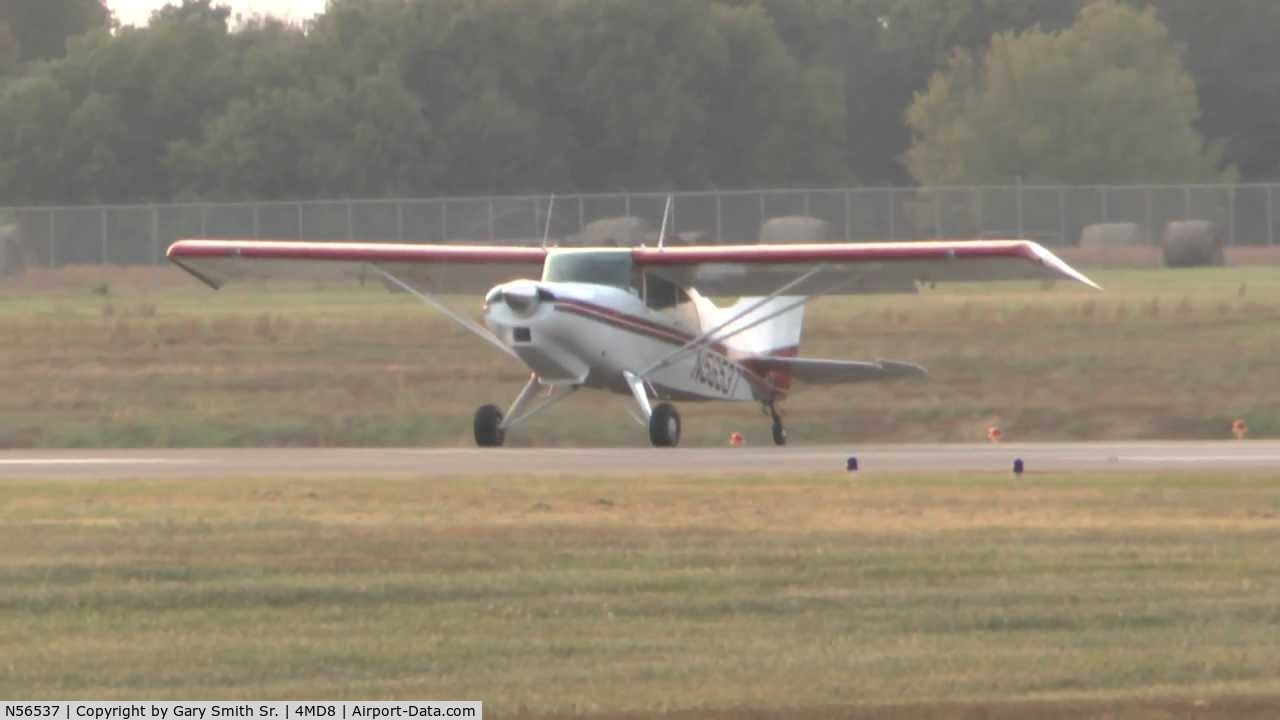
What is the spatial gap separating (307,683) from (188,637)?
119 cm

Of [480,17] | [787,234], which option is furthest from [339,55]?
[787,234]

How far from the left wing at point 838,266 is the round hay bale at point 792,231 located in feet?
106

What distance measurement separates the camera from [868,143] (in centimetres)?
8719

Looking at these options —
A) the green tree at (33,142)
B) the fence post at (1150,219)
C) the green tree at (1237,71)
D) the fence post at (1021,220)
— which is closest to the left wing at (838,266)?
the fence post at (1021,220)

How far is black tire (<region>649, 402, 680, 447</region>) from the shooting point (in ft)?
77.6

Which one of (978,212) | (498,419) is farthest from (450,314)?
(978,212)

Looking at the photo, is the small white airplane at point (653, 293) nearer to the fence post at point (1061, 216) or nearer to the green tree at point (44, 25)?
the fence post at point (1061, 216)

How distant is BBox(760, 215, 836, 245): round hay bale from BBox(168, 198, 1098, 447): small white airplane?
31.0 metres

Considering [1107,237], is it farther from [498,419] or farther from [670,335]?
[498,419]

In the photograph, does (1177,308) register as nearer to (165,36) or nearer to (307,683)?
(307,683)

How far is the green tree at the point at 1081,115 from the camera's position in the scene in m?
74.8

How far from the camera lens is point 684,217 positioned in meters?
62.8

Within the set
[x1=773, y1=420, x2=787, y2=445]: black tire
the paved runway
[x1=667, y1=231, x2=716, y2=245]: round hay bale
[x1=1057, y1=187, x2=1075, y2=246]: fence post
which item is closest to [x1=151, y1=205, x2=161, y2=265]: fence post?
[x1=667, y1=231, x2=716, y2=245]: round hay bale

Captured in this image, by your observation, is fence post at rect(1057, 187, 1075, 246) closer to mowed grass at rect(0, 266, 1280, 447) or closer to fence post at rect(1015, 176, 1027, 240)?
A: fence post at rect(1015, 176, 1027, 240)
